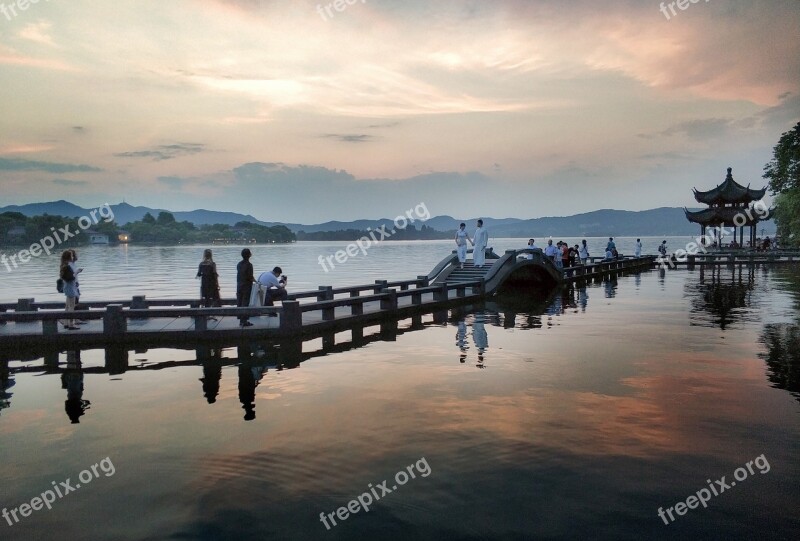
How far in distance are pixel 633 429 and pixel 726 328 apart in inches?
446

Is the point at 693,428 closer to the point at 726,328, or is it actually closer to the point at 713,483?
the point at 713,483

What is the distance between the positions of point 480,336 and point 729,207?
6093 cm

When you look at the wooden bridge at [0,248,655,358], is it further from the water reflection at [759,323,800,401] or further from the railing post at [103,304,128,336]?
the water reflection at [759,323,800,401]

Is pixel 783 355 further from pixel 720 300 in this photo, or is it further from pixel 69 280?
pixel 69 280

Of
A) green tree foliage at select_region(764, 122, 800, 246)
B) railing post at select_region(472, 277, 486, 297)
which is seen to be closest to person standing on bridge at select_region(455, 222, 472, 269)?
railing post at select_region(472, 277, 486, 297)

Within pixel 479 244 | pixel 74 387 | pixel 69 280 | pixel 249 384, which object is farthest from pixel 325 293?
pixel 479 244

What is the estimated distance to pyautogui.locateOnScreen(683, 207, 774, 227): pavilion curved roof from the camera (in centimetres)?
6369

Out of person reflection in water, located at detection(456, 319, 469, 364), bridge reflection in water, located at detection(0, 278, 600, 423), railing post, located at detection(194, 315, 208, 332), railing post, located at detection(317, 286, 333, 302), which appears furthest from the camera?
railing post, located at detection(317, 286, 333, 302)

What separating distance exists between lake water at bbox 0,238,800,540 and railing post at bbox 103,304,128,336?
96 centimetres

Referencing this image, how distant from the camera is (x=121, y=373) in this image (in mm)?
11922

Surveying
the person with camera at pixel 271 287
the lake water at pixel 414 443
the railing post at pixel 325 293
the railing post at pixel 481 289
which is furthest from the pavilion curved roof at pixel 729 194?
the person with camera at pixel 271 287

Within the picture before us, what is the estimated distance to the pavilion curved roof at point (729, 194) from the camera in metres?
63.2

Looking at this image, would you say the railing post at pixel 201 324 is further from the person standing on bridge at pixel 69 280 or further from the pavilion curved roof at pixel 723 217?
the pavilion curved roof at pixel 723 217

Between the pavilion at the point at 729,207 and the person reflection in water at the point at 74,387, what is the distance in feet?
218
